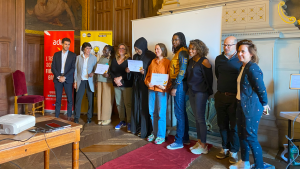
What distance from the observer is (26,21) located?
207 inches

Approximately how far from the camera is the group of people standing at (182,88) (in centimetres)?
213

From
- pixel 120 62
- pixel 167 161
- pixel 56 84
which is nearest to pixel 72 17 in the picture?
pixel 56 84

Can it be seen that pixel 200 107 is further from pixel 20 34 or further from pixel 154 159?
pixel 20 34

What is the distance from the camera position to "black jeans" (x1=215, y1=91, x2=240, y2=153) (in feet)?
7.89

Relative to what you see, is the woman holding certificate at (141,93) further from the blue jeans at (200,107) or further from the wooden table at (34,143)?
the wooden table at (34,143)

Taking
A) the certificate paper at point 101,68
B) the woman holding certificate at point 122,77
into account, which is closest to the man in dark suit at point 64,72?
the certificate paper at point 101,68

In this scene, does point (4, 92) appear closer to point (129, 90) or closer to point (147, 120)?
point (129, 90)

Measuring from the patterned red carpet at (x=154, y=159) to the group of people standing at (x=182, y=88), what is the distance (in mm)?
136

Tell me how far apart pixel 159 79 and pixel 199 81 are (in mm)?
556

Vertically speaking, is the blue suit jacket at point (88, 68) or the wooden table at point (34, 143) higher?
the blue suit jacket at point (88, 68)

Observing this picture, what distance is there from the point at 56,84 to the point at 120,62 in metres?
1.49

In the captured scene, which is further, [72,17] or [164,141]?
[72,17]

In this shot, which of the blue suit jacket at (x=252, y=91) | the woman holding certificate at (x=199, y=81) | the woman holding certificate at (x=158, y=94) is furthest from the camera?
the woman holding certificate at (x=158, y=94)

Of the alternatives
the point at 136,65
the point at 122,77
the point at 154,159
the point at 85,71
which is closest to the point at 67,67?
the point at 85,71
